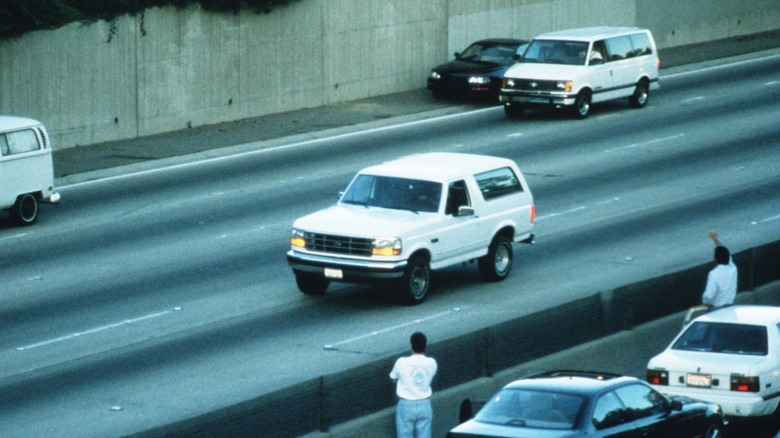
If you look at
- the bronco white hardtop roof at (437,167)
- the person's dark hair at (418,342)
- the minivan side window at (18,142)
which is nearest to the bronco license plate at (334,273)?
the bronco white hardtop roof at (437,167)

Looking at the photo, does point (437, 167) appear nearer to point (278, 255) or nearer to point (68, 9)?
point (278, 255)

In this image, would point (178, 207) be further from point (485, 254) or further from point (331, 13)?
point (331, 13)

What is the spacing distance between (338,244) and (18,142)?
838 centimetres

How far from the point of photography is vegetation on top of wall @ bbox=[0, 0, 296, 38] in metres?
32.9

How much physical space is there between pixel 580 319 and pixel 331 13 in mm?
23546

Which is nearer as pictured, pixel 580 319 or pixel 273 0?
pixel 580 319

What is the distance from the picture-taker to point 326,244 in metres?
21.0

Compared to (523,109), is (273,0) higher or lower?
higher

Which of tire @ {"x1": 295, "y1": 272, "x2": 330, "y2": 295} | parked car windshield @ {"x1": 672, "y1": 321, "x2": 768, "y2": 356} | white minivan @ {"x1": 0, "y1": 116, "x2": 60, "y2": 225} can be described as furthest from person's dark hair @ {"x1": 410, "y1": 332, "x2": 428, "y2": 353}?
white minivan @ {"x1": 0, "y1": 116, "x2": 60, "y2": 225}

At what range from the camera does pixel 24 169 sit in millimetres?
26688

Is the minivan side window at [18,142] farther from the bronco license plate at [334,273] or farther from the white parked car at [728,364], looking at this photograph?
the white parked car at [728,364]

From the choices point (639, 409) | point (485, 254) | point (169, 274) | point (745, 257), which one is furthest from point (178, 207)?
point (639, 409)

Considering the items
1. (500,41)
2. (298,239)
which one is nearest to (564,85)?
(500,41)

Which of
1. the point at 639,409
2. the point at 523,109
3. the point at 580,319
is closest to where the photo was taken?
the point at 639,409
